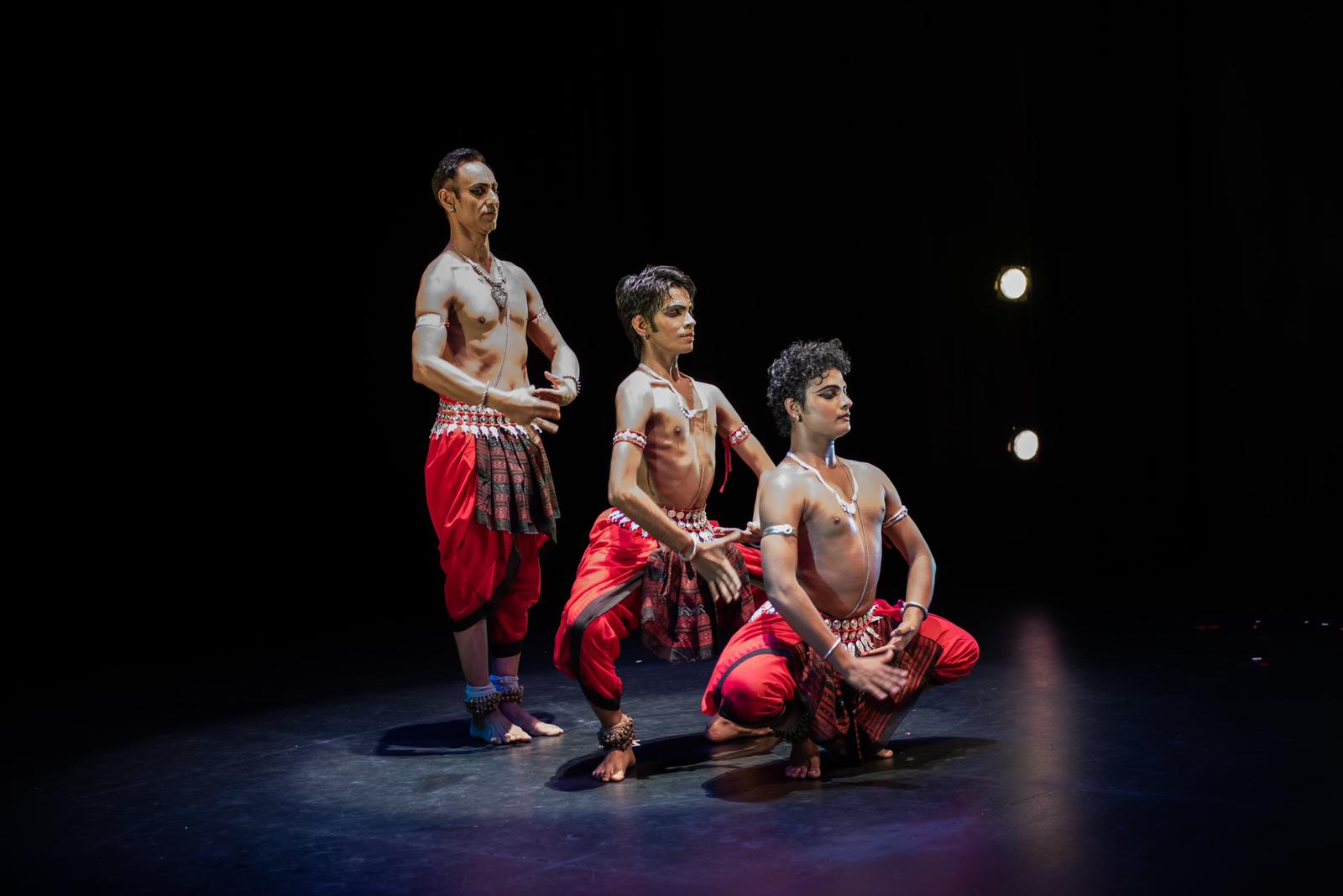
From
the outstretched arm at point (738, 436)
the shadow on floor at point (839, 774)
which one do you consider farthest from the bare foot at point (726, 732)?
the outstretched arm at point (738, 436)

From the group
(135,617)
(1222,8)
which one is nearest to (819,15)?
(1222,8)

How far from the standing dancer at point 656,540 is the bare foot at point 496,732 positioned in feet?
Answer: 1.33

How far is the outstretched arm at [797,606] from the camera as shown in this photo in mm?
2941

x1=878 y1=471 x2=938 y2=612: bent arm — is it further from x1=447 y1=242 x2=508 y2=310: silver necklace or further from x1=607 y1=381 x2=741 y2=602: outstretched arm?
x1=447 y1=242 x2=508 y2=310: silver necklace

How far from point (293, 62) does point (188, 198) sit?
0.73 metres

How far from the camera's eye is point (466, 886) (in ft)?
7.90

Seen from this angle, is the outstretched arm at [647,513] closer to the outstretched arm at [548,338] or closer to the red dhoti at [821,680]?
the red dhoti at [821,680]

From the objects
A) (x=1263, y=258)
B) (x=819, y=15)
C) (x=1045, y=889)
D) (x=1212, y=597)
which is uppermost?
(x=819, y=15)

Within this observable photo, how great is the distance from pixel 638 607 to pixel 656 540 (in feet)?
0.57

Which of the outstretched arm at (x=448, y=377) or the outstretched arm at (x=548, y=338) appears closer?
the outstretched arm at (x=448, y=377)

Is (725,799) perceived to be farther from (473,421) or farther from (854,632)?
(473,421)

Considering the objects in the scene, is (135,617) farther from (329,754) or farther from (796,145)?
(796,145)

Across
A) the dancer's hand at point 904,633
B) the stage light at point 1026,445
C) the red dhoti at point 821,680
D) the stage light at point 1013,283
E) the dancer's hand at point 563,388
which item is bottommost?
the red dhoti at point 821,680

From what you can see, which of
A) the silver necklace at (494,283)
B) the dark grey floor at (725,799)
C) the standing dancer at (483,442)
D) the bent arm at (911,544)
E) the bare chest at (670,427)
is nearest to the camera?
the dark grey floor at (725,799)
